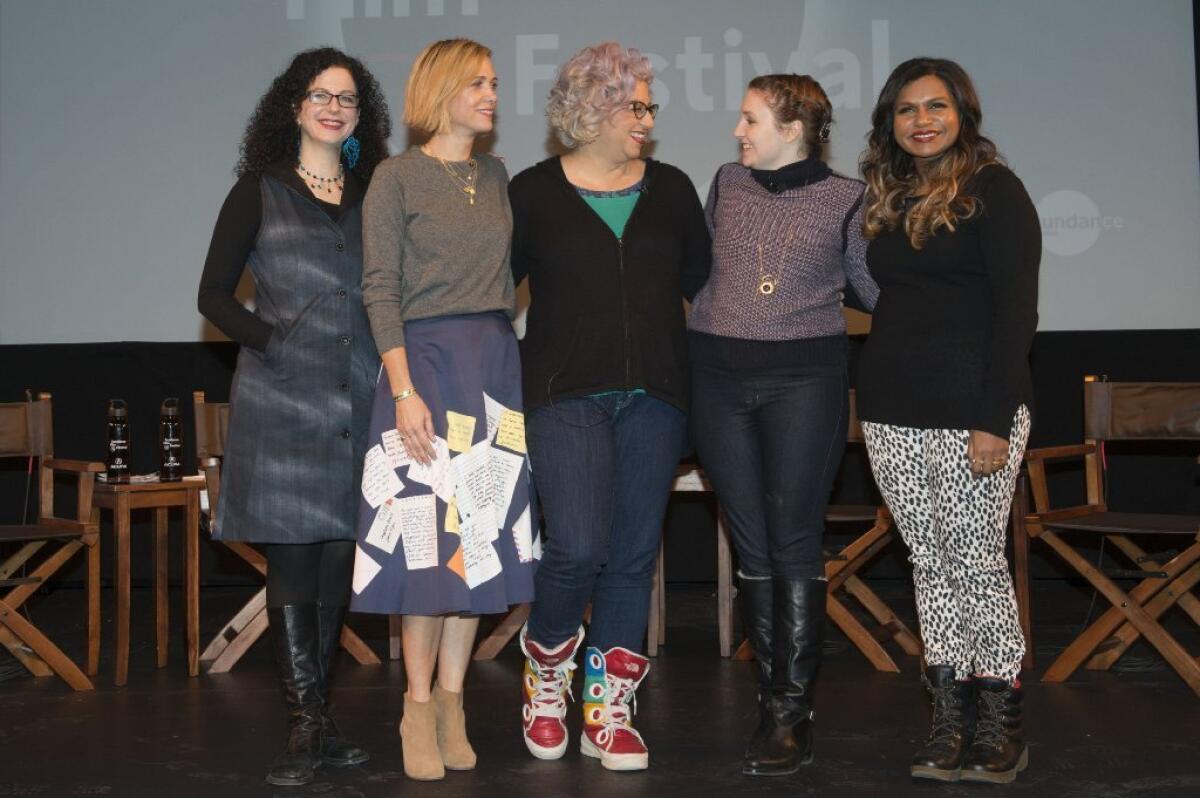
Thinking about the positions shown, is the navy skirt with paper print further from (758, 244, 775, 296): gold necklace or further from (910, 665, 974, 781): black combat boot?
(910, 665, 974, 781): black combat boot

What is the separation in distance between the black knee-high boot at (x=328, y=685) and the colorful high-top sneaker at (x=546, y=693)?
41 cm

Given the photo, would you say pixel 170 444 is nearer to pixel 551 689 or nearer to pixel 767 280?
pixel 551 689

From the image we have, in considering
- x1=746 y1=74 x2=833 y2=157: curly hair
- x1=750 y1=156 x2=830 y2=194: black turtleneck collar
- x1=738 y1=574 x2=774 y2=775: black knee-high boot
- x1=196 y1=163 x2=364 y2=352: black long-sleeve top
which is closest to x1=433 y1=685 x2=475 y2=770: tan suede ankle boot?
x1=738 y1=574 x2=774 y2=775: black knee-high boot

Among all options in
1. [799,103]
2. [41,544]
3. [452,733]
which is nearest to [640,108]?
[799,103]

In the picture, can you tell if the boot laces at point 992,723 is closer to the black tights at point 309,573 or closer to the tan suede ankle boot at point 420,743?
the tan suede ankle boot at point 420,743

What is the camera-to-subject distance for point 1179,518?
4.22m

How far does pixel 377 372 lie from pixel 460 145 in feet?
1.87

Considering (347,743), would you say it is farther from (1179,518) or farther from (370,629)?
(1179,518)

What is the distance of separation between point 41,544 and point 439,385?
7.60 feet

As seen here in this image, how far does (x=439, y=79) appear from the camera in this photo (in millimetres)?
2932

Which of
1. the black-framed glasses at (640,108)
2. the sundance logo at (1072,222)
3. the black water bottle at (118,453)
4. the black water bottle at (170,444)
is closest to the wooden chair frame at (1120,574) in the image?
the sundance logo at (1072,222)

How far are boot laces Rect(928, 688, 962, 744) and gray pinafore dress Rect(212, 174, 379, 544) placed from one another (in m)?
1.41

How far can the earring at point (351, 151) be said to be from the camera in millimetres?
3209

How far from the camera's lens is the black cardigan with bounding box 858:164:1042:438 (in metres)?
2.82
